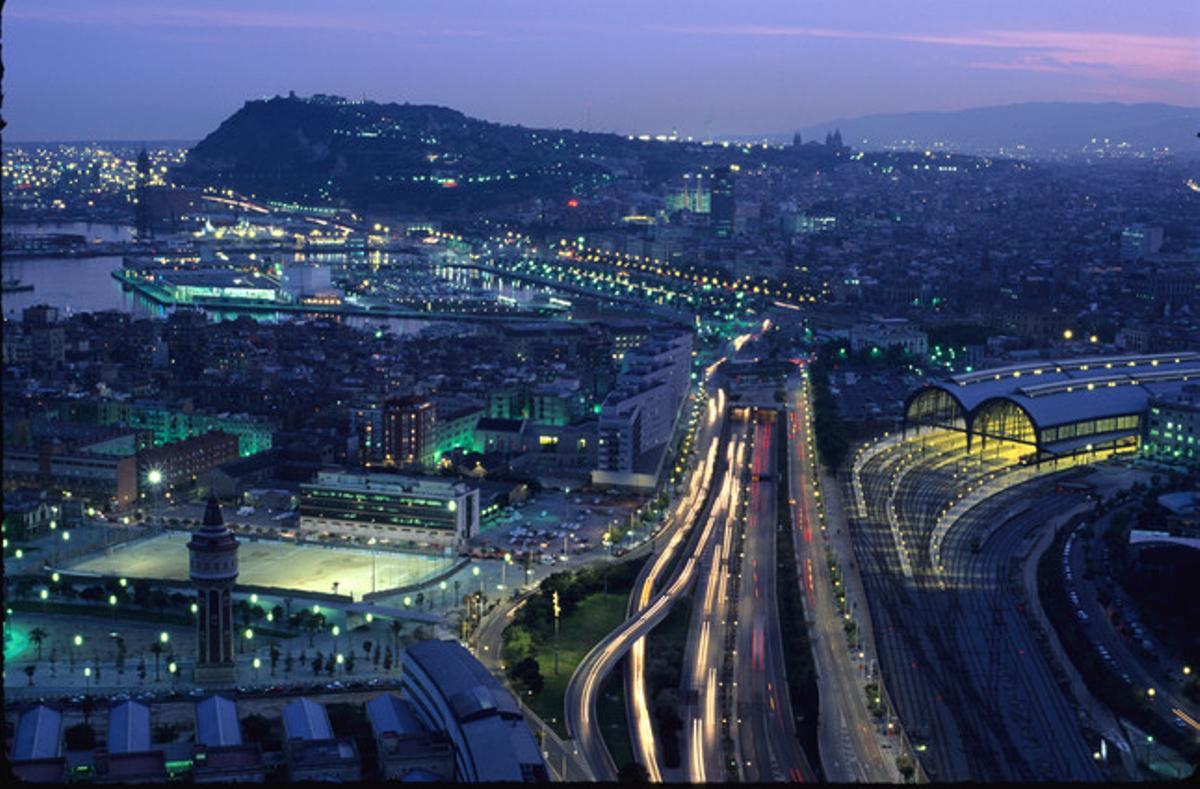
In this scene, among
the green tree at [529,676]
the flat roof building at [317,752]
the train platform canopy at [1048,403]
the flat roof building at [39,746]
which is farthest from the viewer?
the train platform canopy at [1048,403]

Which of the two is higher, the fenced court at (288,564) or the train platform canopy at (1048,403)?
the train platform canopy at (1048,403)

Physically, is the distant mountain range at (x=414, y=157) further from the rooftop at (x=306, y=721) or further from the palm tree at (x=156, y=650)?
the rooftop at (x=306, y=721)

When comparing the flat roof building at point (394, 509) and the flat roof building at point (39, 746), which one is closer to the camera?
the flat roof building at point (39, 746)

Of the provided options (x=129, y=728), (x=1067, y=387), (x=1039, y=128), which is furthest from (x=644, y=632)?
A: (x=1039, y=128)

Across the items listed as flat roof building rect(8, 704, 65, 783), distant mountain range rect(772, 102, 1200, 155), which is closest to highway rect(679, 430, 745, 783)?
flat roof building rect(8, 704, 65, 783)

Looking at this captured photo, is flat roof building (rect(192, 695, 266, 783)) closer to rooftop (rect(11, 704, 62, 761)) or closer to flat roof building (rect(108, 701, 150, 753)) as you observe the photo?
flat roof building (rect(108, 701, 150, 753))

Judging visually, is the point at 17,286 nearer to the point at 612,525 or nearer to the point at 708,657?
the point at 612,525

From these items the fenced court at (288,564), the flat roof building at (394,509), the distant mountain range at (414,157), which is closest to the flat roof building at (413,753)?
the fenced court at (288,564)
